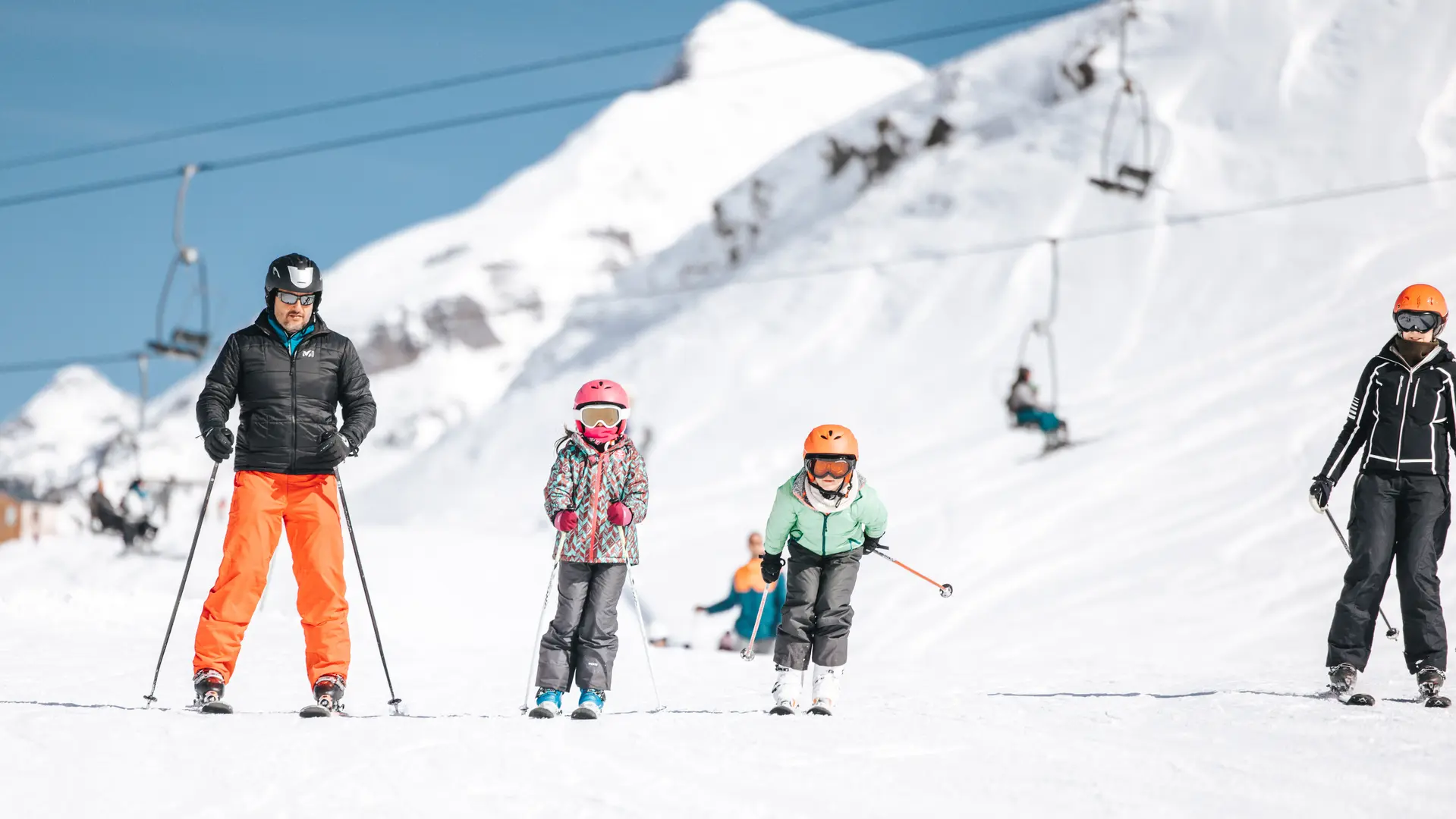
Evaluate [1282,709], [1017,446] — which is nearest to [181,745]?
[1282,709]

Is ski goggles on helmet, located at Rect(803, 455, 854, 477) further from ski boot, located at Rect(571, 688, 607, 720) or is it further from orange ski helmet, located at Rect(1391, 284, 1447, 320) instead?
orange ski helmet, located at Rect(1391, 284, 1447, 320)

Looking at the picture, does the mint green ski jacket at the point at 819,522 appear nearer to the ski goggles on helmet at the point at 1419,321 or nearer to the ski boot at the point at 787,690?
the ski boot at the point at 787,690

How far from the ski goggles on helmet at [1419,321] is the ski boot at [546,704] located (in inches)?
167

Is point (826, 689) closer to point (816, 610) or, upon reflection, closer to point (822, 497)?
point (816, 610)

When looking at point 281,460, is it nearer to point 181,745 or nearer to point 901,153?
point 181,745

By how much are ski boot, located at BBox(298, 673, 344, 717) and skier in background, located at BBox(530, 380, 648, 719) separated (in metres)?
0.86

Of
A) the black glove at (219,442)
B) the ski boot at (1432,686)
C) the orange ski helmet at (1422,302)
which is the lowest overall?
the ski boot at (1432,686)

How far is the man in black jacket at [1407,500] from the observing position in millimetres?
6906

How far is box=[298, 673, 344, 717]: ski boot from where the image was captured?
6023 millimetres

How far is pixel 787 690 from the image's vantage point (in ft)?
22.4

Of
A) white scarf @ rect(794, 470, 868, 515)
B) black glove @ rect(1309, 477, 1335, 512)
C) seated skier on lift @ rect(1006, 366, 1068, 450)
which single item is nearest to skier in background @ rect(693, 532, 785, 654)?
white scarf @ rect(794, 470, 868, 515)

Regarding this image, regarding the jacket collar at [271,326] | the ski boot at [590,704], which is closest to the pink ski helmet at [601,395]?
the jacket collar at [271,326]

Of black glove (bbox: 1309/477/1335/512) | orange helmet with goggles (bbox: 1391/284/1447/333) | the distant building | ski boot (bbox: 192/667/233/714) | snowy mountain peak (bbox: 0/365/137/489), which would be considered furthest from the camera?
snowy mountain peak (bbox: 0/365/137/489)

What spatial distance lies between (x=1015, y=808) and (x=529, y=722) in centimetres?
223
